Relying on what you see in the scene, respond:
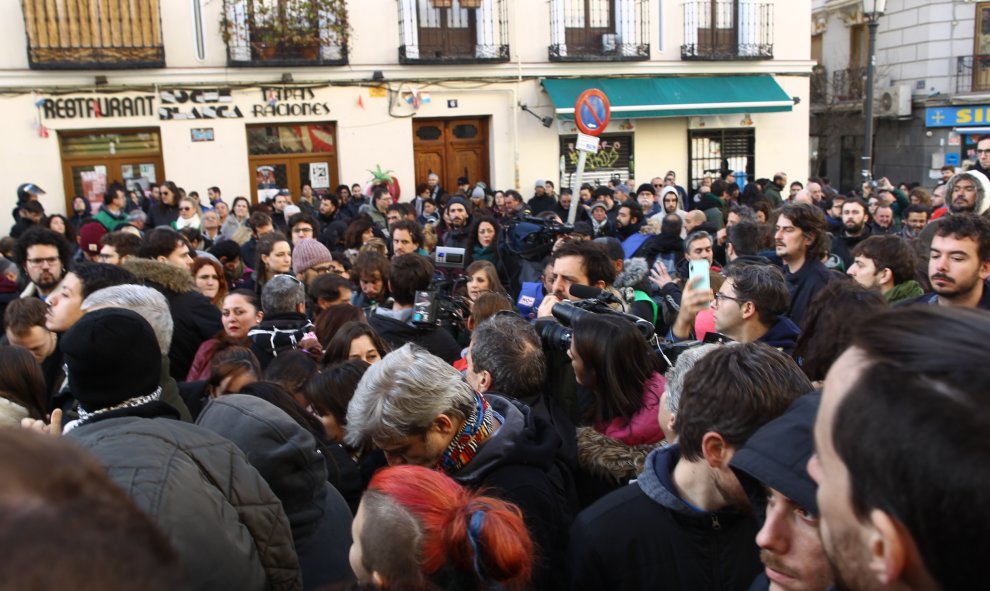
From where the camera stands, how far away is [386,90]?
16344 millimetres

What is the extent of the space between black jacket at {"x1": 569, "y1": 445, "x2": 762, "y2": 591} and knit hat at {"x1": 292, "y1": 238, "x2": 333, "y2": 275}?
4.64 metres

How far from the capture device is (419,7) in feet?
53.7

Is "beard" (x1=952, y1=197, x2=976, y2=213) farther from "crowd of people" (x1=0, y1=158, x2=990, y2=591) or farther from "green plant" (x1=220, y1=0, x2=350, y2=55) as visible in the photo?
"green plant" (x1=220, y1=0, x2=350, y2=55)

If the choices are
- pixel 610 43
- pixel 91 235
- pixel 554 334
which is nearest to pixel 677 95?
pixel 610 43

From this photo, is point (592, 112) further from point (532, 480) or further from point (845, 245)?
point (532, 480)

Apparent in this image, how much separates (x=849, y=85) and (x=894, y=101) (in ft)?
5.08

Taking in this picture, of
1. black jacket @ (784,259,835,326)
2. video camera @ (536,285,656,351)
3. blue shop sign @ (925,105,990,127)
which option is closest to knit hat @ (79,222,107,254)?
video camera @ (536,285,656,351)

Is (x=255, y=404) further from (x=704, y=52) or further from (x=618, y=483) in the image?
(x=704, y=52)

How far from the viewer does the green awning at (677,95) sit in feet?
56.3

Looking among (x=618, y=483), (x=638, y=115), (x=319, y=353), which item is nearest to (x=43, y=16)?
(x=638, y=115)

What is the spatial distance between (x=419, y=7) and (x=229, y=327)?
1281 cm

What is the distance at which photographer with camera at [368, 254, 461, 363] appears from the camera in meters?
4.77

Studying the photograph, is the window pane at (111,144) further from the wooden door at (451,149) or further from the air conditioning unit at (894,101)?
the air conditioning unit at (894,101)

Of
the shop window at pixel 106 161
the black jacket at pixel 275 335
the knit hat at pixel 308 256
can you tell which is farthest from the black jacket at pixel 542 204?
the black jacket at pixel 275 335
